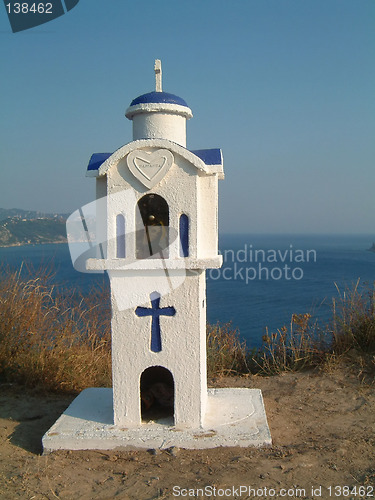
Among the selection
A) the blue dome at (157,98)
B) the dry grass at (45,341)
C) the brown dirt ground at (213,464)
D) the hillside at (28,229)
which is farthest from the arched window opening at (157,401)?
the hillside at (28,229)

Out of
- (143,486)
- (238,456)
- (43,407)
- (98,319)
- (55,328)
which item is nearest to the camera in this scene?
(143,486)

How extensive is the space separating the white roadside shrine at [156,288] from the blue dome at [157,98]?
0.01 metres

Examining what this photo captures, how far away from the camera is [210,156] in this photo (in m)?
4.85

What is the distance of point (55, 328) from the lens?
269 inches

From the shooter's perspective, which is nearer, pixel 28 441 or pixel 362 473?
pixel 362 473

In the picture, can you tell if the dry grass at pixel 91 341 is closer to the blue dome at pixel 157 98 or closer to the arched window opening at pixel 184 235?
the arched window opening at pixel 184 235

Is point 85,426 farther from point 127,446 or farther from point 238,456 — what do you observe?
point 238,456

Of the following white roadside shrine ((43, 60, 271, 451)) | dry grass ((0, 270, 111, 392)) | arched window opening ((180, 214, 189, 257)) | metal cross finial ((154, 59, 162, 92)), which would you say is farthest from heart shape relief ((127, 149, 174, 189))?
dry grass ((0, 270, 111, 392))

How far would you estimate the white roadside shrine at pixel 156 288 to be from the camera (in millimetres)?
4609

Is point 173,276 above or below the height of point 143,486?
above

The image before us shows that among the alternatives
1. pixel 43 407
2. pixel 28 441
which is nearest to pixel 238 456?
pixel 28 441

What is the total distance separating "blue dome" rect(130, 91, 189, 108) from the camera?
15.9 ft

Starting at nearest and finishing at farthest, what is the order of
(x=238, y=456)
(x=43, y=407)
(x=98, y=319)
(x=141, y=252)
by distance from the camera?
(x=238, y=456) → (x=141, y=252) → (x=43, y=407) → (x=98, y=319)

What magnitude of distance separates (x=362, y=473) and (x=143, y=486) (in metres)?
1.85
